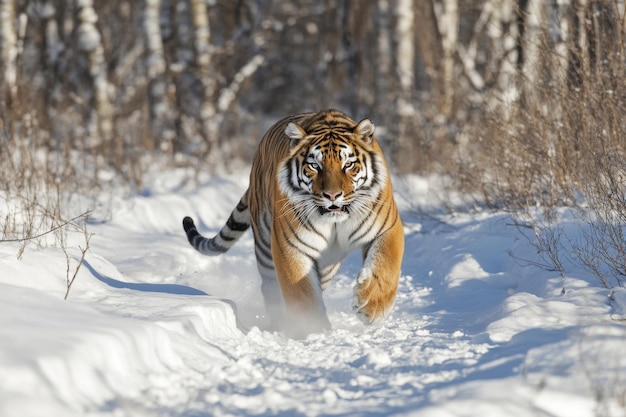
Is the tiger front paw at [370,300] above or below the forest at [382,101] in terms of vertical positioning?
below

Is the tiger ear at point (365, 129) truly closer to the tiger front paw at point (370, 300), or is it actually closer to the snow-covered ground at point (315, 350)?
the tiger front paw at point (370, 300)

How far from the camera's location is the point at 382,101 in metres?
14.5

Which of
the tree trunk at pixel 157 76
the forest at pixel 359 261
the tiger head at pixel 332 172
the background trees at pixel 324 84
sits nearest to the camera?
the forest at pixel 359 261

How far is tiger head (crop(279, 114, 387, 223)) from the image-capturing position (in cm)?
Answer: 455

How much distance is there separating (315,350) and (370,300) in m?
0.68

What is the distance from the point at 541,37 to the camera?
6320 mm

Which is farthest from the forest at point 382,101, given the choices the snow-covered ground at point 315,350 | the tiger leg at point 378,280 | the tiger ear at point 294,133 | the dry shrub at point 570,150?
the tiger ear at point 294,133

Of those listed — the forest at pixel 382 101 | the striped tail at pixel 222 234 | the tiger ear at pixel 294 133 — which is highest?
the forest at pixel 382 101

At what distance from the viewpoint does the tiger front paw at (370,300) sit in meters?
4.43

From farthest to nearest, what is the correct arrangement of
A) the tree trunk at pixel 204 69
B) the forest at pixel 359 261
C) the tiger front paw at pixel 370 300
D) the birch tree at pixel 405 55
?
the tree trunk at pixel 204 69
the birch tree at pixel 405 55
the tiger front paw at pixel 370 300
the forest at pixel 359 261

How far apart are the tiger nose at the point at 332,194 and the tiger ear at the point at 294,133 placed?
491 mm

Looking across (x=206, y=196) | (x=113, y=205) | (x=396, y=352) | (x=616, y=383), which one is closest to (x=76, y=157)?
(x=206, y=196)

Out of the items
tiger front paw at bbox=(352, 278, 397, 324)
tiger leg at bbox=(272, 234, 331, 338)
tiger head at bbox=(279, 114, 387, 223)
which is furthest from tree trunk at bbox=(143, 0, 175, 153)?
tiger front paw at bbox=(352, 278, 397, 324)

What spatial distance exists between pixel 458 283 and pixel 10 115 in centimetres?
506
